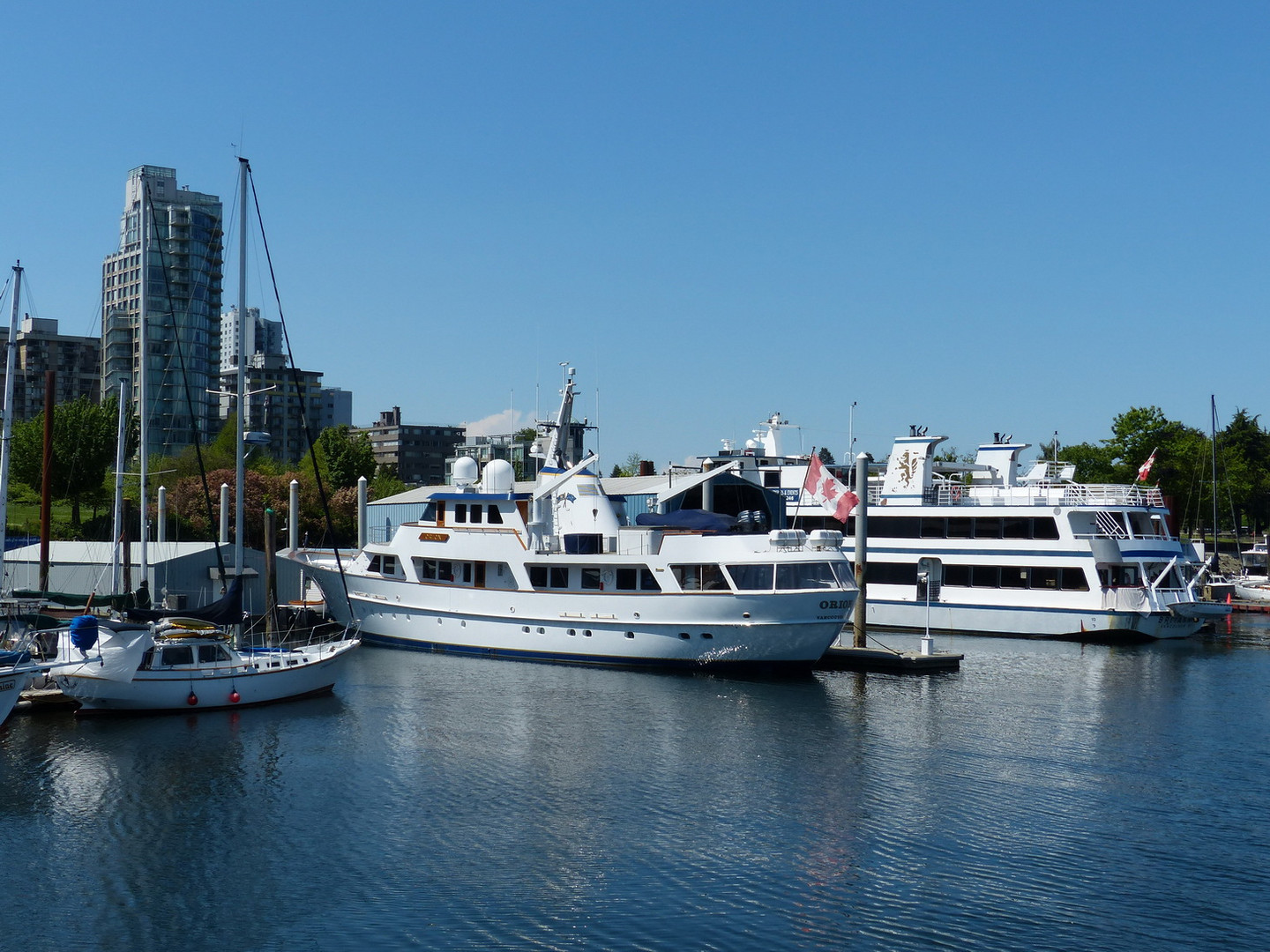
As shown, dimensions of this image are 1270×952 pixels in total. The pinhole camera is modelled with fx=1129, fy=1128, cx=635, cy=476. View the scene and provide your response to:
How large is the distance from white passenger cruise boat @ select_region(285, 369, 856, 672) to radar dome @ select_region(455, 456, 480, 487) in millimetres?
71

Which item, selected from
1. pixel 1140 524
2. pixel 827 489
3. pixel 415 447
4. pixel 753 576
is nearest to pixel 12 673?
pixel 753 576

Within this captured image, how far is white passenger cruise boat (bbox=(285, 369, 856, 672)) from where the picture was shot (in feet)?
110

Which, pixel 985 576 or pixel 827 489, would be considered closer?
pixel 827 489

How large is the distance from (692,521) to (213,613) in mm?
15402

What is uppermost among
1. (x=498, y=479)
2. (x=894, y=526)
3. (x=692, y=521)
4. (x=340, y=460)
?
(x=340, y=460)

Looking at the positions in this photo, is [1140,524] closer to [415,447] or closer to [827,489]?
[827,489]

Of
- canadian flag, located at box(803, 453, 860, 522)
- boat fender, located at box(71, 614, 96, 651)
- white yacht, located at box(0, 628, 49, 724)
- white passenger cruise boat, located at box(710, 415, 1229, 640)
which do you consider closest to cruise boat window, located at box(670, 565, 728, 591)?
Answer: canadian flag, located at box(803, 453, 860, 522)

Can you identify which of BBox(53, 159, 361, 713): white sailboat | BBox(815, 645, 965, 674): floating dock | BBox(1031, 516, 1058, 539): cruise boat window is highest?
BBox(1031, 516, 1058, 539): cruise boat window

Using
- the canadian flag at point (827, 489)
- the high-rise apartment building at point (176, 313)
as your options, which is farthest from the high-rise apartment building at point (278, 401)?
the canadian flag at point (827, 489)

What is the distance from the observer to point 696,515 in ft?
125

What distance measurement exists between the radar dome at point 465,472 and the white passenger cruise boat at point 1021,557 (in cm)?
1415

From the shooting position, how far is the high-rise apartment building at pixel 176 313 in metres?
→ 106

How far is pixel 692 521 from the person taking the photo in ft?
→ 124

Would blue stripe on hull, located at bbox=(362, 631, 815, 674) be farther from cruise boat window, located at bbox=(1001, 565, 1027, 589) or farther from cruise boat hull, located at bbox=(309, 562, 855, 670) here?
cruise boat window, located at bbox=(1001, 565, 1027, 589)
